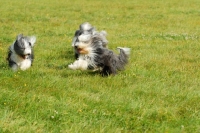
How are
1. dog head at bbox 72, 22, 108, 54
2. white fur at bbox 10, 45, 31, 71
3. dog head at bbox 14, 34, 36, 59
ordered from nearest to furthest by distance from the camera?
dog head at bbox 72, 22, 108, 54, dog head at bbox 14, 34, 36, 59, white fur at bbox 10, 45, 31, 71

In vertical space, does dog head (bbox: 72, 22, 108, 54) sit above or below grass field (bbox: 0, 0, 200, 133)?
above

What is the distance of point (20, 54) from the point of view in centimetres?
914

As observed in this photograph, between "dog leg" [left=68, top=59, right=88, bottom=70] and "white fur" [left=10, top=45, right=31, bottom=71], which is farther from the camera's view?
"white fur" [left=10, top=45, right=31, bottom=71]

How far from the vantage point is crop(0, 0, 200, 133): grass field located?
577 cm

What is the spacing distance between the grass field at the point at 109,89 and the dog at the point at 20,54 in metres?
0.24

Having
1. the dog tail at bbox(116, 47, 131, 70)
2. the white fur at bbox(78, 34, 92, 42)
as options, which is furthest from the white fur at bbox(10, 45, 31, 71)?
the dog tail at bbox(116, 47, 131, 70)

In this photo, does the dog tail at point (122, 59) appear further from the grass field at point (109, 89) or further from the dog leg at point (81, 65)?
the dog leg at point (81, 65)

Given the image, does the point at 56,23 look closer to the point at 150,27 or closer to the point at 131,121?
the point at 150,27

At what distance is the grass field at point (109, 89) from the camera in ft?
18.9

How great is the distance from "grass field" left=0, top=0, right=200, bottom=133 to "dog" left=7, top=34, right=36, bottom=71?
0.24m

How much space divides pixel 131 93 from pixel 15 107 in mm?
2462

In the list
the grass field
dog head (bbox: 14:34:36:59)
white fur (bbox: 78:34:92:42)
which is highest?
white fur (bbox: 78:34:92:42)

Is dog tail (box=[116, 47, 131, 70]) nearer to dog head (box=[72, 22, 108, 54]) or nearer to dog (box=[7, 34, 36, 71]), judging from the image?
dog head (box=[72, 22, 108, 54])

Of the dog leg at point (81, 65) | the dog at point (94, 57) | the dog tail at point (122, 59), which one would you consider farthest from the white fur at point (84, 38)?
the dog tail at point (122, 59)
